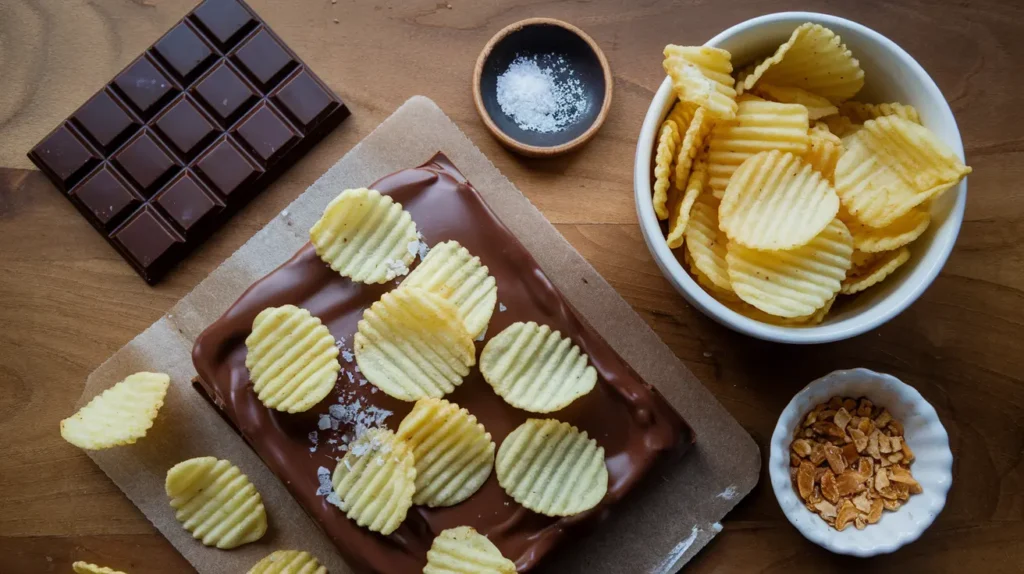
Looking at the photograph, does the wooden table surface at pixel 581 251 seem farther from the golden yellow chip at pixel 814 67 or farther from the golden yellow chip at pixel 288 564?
the golden yellow chip at pixel 814 67

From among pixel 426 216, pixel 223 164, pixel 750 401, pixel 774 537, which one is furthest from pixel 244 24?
pixel 774 537

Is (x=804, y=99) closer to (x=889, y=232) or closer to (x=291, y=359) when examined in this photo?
(x=889, y=232)

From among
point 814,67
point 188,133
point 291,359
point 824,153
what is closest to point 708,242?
point 824,153

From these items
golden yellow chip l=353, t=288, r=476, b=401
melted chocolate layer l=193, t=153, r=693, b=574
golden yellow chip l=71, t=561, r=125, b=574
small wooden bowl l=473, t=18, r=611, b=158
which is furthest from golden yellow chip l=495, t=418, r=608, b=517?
golden yellow chip l=71, t=561, r=125, b=574

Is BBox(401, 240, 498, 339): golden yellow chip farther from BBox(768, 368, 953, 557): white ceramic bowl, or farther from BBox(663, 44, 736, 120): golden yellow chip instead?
BBox(768, 368, 953, 557): white ceramic bowl

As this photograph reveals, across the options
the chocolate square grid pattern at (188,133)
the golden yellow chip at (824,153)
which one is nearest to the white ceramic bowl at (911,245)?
Answer: the golden yellow chip at (824,153)

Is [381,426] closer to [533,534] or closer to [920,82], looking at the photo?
[533,534]
